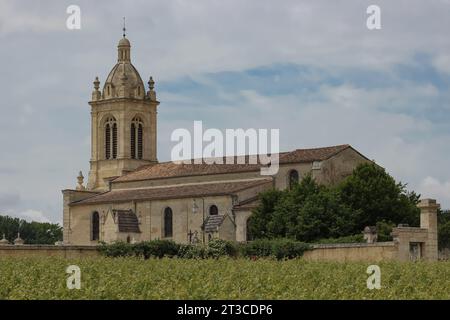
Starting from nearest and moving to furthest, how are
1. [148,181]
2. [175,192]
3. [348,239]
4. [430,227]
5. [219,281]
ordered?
[219,281], [430,227], [348,239], [175,192], [148,181]

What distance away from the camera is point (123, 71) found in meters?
90.2

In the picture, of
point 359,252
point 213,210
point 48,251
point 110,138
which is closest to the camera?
point 359,252

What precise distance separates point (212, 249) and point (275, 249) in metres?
3.05

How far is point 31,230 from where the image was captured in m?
135

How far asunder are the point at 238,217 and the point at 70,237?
16168 millimetres

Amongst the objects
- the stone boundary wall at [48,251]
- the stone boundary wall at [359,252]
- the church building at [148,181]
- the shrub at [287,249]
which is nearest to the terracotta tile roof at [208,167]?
the church building at [148,181]

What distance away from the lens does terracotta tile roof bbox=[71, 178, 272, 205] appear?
238ft

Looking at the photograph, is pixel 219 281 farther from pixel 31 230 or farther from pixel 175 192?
pixel 31 230

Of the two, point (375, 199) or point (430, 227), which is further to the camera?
point (375, 199)

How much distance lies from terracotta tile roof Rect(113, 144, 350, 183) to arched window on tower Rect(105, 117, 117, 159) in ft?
14.2

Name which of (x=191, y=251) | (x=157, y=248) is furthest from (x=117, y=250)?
(x=191, y=251)

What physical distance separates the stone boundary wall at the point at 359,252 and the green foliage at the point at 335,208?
11.4m
